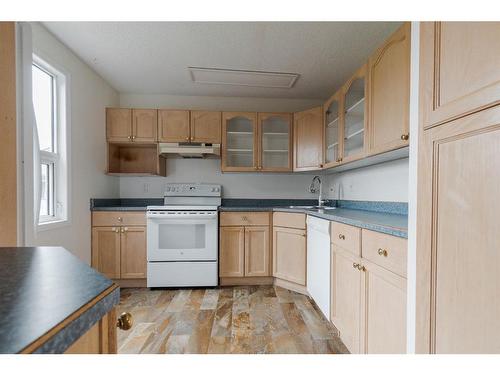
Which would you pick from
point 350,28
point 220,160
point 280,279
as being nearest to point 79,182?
point 220,160

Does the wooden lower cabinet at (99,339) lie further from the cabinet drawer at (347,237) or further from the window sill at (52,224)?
the window sill at (52,224)

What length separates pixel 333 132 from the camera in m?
2.59

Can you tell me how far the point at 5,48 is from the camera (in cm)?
109

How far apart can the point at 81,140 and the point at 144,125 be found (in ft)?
2.28

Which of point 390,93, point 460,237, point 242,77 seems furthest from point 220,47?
point 460,237

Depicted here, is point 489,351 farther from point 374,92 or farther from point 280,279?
point 280,279

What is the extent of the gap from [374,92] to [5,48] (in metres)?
1.96

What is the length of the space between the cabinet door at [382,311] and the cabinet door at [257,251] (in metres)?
1.47

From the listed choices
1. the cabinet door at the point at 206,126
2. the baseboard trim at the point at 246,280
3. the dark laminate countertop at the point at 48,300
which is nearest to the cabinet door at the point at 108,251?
the baseboard trim at the point at 246,280

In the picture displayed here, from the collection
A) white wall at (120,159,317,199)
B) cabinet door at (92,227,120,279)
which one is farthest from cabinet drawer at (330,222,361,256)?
cabinet door at (92,227,120,279)

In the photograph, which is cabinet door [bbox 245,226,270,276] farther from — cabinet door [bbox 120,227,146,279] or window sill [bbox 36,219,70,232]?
window sill [bbox 36,219,70,232]

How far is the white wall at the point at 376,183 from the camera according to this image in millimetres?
1990

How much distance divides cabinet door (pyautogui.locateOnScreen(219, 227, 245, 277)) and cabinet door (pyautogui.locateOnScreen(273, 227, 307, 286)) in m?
0.36

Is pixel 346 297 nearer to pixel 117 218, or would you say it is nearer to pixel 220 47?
pixel 220 47
